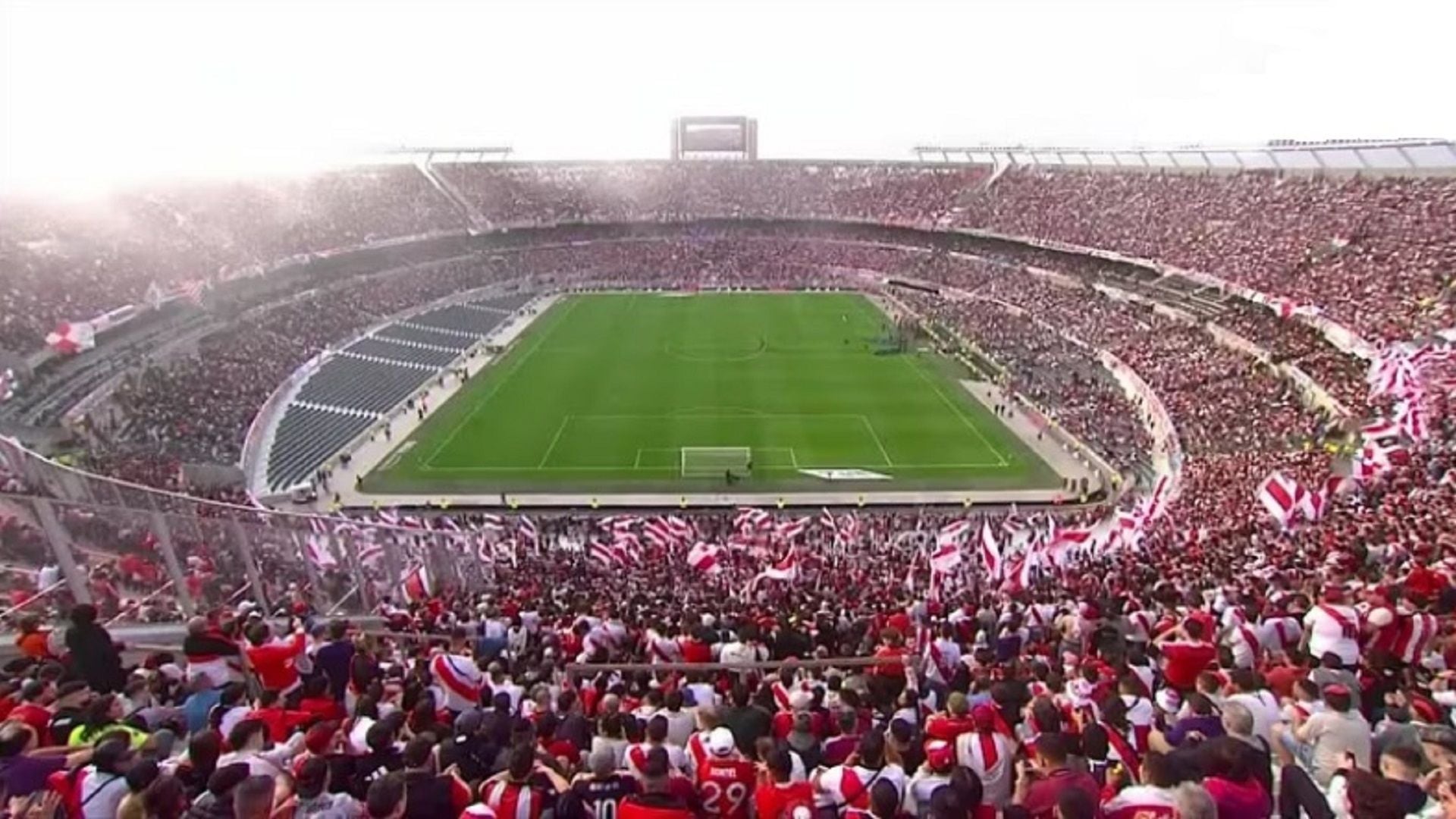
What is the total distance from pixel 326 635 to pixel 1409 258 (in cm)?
4443

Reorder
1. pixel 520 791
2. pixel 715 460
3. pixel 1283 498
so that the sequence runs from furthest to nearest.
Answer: pixel 715 460 < pixel 1283 498 < pixel 520 791

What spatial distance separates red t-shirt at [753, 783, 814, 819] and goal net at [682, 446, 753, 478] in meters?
29.2

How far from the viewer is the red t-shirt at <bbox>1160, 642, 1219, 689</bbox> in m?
8.16

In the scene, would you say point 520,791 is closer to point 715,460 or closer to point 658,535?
point 658,535

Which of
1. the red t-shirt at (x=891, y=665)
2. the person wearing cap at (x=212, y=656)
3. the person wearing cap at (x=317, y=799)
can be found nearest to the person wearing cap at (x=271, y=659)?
the person wearing cap at (x=212, y=656)

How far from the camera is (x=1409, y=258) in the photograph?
133 feet

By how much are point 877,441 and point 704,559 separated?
17809 mm

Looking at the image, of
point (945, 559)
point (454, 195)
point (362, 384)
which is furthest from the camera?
point (454, 195)

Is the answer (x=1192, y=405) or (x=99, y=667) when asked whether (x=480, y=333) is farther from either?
(x=99, y=667)

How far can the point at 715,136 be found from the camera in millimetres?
96688

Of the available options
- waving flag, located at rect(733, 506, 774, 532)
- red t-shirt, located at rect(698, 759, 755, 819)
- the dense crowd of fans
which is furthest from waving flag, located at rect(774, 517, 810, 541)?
the dense crowd of fans

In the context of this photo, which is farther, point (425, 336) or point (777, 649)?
point (425, 336)

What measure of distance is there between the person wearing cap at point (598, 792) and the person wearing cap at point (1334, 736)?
4.22 m

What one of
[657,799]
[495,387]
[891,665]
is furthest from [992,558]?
[495,387]
